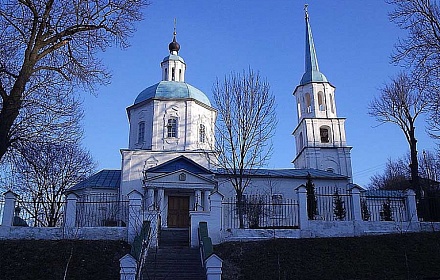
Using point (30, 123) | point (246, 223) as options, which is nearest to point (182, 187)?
point (246, 223)

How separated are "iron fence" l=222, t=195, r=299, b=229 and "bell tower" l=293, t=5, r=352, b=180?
811cm

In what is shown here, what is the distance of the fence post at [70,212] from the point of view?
618 inches

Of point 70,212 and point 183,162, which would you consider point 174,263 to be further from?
point 183,162

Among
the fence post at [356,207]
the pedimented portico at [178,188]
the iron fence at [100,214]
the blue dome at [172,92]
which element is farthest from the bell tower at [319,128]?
the iron fence at [100,214]

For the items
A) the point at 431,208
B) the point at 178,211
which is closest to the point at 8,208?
the point at 178,211

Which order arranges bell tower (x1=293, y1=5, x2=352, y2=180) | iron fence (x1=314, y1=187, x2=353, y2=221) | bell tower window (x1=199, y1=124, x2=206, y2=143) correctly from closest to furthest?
iron fence (x1=314, y1=187, x2=353, y2=221), bell tower window (x1=199, y1=124, x2=206, y2=143), bell tower (x1=293, y1=5, x2=352, y2=180)

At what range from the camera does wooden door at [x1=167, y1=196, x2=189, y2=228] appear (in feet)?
74.8

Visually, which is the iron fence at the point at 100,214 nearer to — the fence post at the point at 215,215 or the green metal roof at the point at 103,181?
the fence post at the point at 215,215

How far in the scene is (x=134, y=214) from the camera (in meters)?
15.8

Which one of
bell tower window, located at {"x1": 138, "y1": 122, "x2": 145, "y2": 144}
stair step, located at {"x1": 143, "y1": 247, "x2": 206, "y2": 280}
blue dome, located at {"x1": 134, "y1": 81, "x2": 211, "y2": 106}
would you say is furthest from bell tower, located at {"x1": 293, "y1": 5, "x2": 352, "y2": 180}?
stair step, located at {"x1": 143, "y1": 247, "x2": 206, "y2": 280}

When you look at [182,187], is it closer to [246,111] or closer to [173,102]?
[246,111]

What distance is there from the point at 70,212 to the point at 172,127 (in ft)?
38.3

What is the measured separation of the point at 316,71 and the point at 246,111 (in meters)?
16.2

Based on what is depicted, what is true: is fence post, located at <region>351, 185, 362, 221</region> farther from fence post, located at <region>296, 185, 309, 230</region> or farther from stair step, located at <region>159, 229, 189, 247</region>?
stair step, located at <region>159, 229, 189, 247</region>
